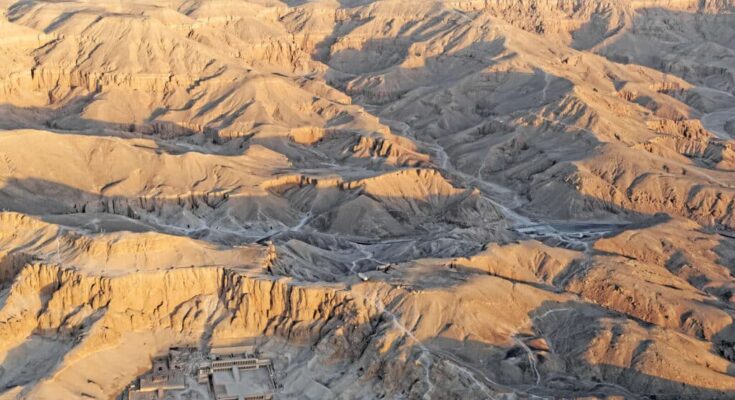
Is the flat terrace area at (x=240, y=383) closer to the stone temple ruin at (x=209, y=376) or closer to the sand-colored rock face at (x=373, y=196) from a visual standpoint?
the stone temple ruin at (x=209, y=376)

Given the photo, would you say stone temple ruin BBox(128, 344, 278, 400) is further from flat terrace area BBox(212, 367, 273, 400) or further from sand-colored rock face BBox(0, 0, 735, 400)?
sand-colored rock face BBox(0, 0, 735, 400)

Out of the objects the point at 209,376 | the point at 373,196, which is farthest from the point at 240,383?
the point at 373,196

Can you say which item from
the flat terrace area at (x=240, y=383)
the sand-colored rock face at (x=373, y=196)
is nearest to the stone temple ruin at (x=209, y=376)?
the flat terrace area at (x=240, y=383)

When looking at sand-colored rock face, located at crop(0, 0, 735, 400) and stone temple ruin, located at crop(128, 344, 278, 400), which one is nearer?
stone temple ruin, located at crop(128, 344, 278, 400)

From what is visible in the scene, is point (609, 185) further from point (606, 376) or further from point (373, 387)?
point (373, 387)

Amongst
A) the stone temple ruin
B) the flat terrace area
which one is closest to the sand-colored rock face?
the stone temple ruin

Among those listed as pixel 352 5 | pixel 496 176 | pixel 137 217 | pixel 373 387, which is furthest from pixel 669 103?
pixel 373 387

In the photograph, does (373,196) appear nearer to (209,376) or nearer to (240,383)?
(209,376)
